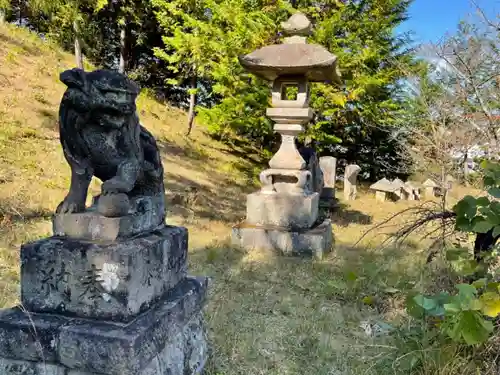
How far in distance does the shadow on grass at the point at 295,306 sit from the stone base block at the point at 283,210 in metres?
0.47

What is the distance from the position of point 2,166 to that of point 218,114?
18.4ft

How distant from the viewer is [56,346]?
184 cm

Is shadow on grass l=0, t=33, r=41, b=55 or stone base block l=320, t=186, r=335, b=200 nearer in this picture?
stone base block l=320, t=186, r=335, b=200

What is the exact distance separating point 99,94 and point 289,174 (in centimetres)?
389

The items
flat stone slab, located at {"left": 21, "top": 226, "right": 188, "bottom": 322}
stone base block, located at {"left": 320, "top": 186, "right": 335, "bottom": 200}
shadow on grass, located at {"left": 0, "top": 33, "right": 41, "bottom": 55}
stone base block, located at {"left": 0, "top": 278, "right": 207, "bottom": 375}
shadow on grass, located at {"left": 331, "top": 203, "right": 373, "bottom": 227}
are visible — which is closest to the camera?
stone base block, located at {"left": 0, "top": 278, "right": 207, "bottom": 375}

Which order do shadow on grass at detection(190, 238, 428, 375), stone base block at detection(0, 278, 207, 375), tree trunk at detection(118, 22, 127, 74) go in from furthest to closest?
tree trunk at detection(118, 22, 127, 74) < shadow on grass at detection(190, 238, 428, 375) < stone base block at detection(0, 278, 207, 375)

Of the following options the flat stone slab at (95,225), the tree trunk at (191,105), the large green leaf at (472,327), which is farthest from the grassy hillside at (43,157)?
the large green leaf at (472,327)

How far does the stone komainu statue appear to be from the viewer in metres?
1.91

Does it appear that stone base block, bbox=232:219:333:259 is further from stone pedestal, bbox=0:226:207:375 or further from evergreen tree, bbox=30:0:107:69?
evergreen tree, bbox=30:0:107:69

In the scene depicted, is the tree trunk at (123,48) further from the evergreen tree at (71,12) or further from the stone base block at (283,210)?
the stone base block at (283,210)

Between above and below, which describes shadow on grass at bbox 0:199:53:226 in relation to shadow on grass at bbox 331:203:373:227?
above

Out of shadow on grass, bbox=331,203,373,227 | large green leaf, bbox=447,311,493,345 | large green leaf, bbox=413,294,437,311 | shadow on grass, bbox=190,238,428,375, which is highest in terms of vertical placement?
large green leaf, bbox=413,294,437,311

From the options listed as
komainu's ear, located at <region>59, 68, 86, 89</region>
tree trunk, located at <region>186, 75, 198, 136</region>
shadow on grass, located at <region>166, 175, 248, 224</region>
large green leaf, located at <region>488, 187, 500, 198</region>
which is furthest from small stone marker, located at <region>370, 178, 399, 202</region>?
komainu's ear, located at <region>59, 68, 86, 89</region>

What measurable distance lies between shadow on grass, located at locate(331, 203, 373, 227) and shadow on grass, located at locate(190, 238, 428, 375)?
2429 mm
